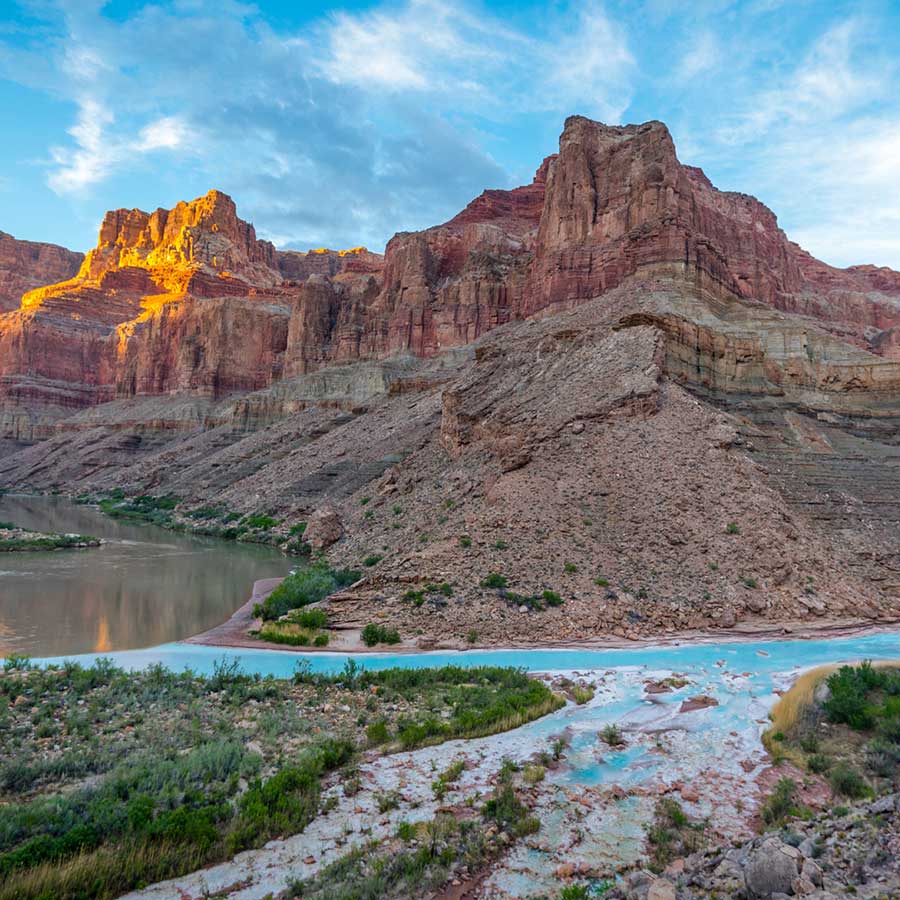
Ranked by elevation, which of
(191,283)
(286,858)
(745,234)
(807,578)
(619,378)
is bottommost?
(286,858)

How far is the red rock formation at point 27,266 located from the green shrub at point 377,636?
12918cm

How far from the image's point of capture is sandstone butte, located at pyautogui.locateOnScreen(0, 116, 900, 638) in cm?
2058

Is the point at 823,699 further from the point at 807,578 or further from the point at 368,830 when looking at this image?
the point at 807,578

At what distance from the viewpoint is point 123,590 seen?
A: 22391 millimetres

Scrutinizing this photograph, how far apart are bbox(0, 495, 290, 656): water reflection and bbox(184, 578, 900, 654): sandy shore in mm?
1330

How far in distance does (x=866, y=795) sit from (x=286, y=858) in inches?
274

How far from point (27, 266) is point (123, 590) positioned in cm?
13159

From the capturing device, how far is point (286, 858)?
21.5ft

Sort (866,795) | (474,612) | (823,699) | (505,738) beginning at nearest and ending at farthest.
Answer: (866,795) < (505,738) < (823,699) < (474,612)

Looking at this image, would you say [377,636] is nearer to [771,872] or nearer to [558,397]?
[771,872]

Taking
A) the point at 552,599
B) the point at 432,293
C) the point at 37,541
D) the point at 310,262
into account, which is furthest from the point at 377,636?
the point at 310,262

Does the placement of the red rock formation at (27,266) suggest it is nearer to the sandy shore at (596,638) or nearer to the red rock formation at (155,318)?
the red rock formation at (155,318)

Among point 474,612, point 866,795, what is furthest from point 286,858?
point 474,612

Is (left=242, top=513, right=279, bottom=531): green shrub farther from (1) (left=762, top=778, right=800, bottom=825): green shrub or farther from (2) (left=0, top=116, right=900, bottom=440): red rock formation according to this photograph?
(1) (left=762, top=778, right=800, bottom=825): green shrub
